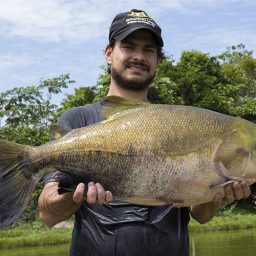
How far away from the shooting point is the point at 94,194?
2.61m

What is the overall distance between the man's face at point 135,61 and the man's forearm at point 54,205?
884 millimetres

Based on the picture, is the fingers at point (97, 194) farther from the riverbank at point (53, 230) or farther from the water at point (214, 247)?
the riverbank at point (53, 230)

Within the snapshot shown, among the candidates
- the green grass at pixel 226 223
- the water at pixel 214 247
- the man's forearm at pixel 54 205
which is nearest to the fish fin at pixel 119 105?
the man's forearm at pixel 54 205

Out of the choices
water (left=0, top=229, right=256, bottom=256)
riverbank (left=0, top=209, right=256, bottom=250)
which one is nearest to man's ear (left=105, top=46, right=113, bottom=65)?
water (left=0, top=229, right=256, bottom=256)

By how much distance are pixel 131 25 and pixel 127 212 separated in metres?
1.21

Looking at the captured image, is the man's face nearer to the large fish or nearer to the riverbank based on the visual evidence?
the large fish

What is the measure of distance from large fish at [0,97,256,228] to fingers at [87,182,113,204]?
3cm

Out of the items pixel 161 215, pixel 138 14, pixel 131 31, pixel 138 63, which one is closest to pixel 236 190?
pixel 161 215

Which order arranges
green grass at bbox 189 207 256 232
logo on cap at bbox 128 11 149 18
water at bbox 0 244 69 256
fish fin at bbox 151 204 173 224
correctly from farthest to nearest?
green grass at bbox 189 207 256 232, water at bbox 0 244 69 256, logo on cap at bbox 128 11 149 18, fish fin at bbox 151 204 173 224

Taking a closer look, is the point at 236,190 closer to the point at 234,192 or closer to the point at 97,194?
the point at 234,192

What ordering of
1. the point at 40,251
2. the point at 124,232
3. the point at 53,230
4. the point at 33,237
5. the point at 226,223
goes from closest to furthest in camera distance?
1. the point at 124,232
2. the point at 40,251
3. the point at 33,237
4. the point at 53,230
5. the point at 226,223

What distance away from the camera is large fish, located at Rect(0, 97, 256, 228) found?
8.70ft

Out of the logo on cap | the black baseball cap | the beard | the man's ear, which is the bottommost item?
the beard

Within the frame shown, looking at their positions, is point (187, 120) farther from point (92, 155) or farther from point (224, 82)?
point (224, 82)
